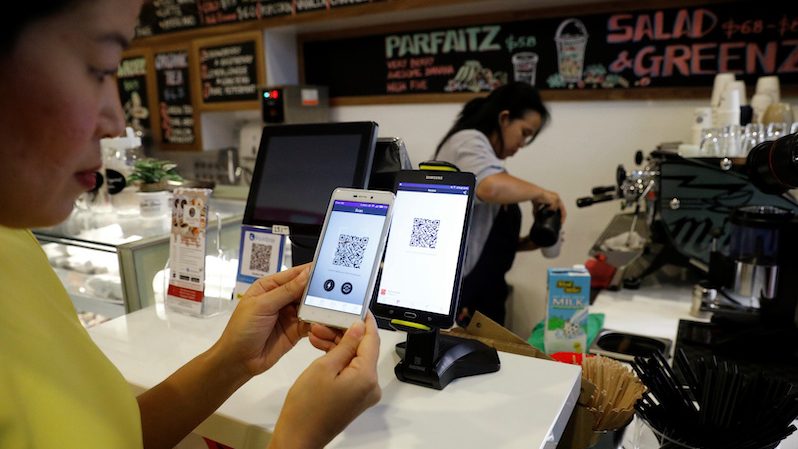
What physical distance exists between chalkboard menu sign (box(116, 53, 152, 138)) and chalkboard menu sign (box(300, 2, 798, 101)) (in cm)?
143

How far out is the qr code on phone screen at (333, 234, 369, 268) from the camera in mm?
787

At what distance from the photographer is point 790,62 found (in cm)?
232

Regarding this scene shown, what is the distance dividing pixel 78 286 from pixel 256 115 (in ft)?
8.18

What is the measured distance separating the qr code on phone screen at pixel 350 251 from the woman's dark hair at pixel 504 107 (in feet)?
5.37

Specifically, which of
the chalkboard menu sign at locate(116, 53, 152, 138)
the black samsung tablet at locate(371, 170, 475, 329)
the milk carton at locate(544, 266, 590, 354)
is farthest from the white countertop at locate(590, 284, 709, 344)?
the chalkboard menu sign at locate(116, 53, 152, 138)

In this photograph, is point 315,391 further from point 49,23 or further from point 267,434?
point 49,23

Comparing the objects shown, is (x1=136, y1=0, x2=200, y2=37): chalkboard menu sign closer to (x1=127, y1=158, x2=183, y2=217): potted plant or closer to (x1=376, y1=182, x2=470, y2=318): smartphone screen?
(x1=127, y1=158, x2=183, y2=217): potted plant

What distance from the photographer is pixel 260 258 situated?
119 cm

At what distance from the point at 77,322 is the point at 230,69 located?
3.20 metres

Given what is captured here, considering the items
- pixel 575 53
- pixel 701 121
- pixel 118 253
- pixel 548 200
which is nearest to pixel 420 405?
pixel 118 253

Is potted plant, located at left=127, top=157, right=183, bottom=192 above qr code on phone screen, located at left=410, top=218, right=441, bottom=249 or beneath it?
above

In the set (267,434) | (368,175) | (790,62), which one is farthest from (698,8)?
(267,434)

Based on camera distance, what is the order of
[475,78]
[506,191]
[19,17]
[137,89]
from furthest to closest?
[137,89] → [475,78] → [506,191] → [19,17]

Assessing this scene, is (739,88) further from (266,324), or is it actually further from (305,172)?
(266,324)
